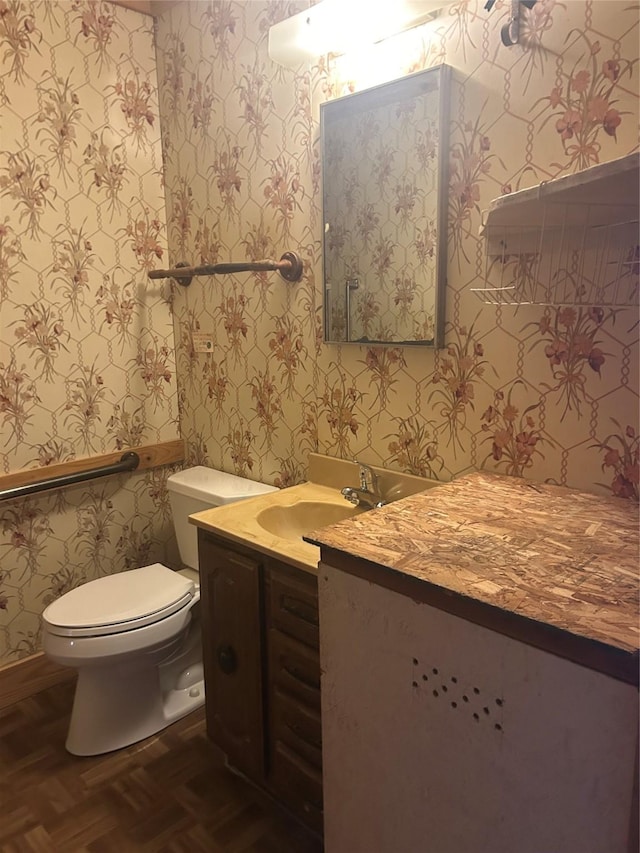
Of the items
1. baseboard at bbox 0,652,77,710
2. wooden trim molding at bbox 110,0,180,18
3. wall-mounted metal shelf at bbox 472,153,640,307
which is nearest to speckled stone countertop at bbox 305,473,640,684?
wall-mounted metal shelf at bbox 472,153,640,307

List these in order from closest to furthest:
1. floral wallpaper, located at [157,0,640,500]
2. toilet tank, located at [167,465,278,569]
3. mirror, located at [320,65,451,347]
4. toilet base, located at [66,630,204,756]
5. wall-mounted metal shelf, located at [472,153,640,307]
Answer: wall-mounted metal shelf, located at [472,153,640,307], floral wallpaper, located at [157,0,640,500], mirror, located at [320,65,451,347], toilet base, located at [66,630,204,756], toilet tank, located at [167,465,278,569]

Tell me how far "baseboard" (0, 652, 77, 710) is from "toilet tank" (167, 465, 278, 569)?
589 mm

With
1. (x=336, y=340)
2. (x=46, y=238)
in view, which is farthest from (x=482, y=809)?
(x=46, y=238)

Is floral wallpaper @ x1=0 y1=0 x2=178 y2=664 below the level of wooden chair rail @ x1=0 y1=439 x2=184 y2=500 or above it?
above

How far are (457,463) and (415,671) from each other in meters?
0.72

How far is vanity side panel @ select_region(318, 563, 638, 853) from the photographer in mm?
780

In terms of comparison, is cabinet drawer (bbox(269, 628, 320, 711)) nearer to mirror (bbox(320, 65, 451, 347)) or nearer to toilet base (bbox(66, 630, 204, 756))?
toilet base (bbox(66, 630, 204, 756))

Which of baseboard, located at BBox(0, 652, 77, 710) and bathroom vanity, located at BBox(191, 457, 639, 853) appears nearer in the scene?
bathroom vanity, located at BBox(191, 457, 639, 853)

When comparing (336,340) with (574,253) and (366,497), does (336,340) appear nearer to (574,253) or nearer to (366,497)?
(366,497)

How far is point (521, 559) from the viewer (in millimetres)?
996

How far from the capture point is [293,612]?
4.65 ft

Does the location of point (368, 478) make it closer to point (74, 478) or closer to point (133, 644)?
point (133, 644)

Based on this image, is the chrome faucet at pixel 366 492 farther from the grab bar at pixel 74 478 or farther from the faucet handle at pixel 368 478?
the grab bar at pixel 74 478

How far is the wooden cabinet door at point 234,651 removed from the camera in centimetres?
152
